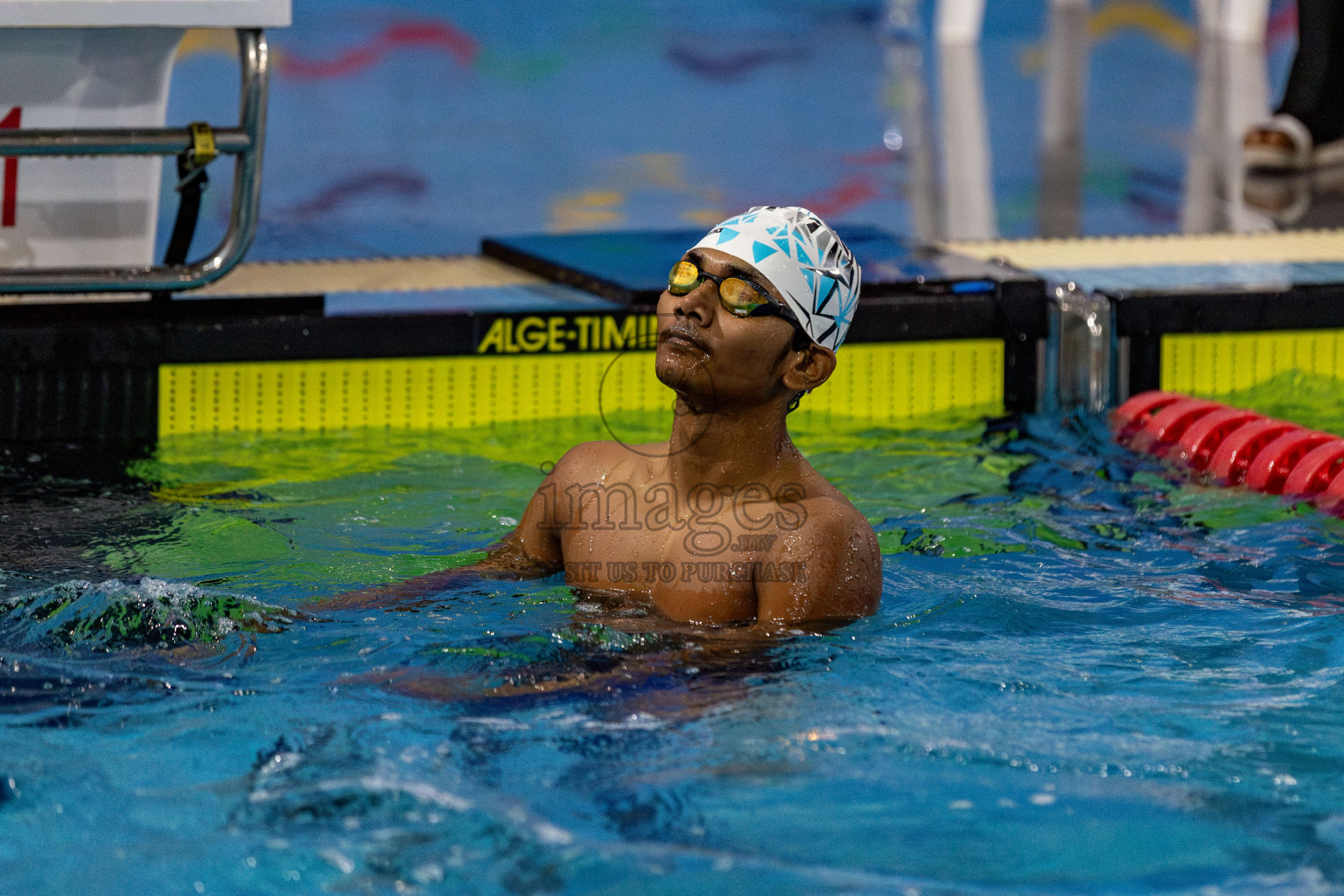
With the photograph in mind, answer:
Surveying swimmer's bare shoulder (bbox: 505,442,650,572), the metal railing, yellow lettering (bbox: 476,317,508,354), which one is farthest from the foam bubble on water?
yellow lettering (bbox: 476,317,508,354)

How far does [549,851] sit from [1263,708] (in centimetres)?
139

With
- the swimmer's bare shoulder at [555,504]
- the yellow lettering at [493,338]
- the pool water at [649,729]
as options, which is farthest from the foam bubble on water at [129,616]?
the yellow lettering at [493,338]

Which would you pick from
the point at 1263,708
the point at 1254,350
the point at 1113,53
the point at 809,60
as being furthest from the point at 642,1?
the point at 1263,708

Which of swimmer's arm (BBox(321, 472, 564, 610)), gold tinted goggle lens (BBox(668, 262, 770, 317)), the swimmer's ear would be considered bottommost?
swimmer's arm (BBox(321, 472, 564, 610))

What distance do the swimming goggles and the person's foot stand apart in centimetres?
628

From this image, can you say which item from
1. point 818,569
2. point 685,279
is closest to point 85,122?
Result: point 685,279

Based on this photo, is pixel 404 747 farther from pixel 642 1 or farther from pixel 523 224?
pixel 642 1

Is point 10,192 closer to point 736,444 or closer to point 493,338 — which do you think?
point 493,338

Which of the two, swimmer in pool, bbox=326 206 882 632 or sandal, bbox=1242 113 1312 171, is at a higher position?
sandal, bbox=1242 113 1312 171

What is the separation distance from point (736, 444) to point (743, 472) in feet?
0.18

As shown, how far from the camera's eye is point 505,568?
3322mm

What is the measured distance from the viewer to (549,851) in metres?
2.32

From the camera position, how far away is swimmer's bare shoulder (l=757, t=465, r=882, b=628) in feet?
9.35

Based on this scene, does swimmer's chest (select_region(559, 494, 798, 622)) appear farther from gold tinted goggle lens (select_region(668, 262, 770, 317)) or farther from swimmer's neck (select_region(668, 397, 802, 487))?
gold tinted goggle lens (select_region(668, 262, 770, 317))
